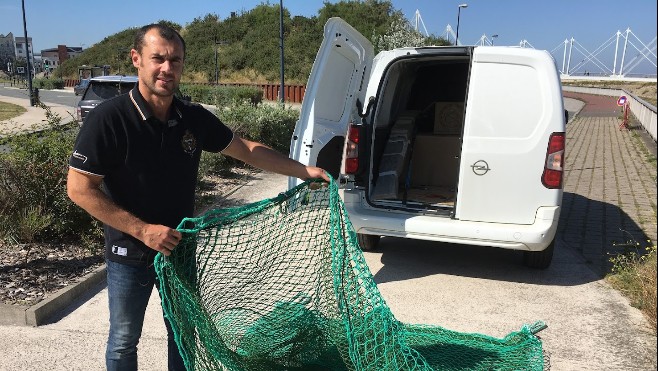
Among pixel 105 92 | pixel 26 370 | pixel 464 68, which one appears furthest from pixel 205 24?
pixel 26 370

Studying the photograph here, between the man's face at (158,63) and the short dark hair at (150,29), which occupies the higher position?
the short dark hair at (150,29)

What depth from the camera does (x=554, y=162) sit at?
4176mm

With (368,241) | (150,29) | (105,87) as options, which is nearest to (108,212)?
(150,29)

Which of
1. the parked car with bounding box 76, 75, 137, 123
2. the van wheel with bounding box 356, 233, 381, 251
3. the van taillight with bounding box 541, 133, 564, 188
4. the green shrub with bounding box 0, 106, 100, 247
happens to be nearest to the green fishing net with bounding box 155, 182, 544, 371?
the van taillight with bounding box 541, 133, 564, 188

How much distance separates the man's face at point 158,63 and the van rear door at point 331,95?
2.21 meters

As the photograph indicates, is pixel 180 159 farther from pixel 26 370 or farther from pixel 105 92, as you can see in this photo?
pixel 105 92

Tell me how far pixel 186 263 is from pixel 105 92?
11109 millimetres

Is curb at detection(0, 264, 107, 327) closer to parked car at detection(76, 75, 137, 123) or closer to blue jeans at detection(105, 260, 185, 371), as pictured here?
blue jeans at detection(105, 260, 185, 371)

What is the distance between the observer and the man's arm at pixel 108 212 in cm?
204

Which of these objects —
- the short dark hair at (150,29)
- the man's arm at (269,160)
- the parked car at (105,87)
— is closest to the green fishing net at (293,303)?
the man's arm at (269,160)

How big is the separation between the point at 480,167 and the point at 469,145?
203 millimetres

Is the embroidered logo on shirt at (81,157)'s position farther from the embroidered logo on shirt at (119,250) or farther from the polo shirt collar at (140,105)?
the embroidered logo on shirt at (119,250)

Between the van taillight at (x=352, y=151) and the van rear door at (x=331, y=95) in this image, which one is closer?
the van rear door at (x=331, y=95)

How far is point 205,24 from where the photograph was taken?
2463 inches
